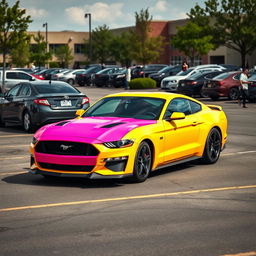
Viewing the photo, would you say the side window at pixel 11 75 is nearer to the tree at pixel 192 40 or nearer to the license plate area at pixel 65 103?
the license plate area at pixel 65 103

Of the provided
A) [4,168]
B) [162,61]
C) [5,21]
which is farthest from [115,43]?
[4,168]

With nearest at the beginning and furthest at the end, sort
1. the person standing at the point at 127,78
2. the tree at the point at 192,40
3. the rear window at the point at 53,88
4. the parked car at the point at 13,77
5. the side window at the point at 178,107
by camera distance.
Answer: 1. the side window at the point at 178,107
2. the rear window at the point at 53,88
3. the parked car at the point at 13,77
4. the person standing at the point at 127,78
5. the tree at the point at 192,40

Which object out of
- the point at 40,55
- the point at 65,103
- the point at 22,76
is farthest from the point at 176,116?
the point at 40,55

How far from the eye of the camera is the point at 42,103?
747 inches

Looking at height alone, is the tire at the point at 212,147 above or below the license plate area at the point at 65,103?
below

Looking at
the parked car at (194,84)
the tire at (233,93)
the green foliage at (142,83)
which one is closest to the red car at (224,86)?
the tire at (233,93)

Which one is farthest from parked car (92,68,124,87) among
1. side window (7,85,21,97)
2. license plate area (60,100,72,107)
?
license plate area (60,100,72,107)

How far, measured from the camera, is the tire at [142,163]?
1041 cm

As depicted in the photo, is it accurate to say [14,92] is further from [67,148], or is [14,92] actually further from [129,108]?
[67,148]

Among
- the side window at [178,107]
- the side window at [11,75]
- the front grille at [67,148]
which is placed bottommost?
the front grille at [67,148]

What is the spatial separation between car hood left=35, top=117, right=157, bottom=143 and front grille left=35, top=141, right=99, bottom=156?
3.0 inches

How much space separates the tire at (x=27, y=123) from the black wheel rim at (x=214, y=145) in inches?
294

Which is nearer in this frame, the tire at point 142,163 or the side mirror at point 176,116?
the tire at point 142,163

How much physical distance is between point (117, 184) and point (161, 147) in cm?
104
